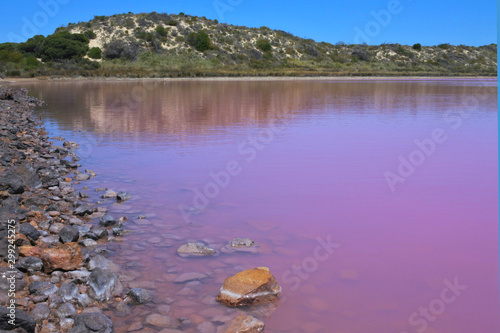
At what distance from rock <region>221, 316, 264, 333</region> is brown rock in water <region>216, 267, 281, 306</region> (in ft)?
0.95

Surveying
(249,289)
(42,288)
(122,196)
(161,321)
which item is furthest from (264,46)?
(161,321)

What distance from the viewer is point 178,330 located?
359 cm

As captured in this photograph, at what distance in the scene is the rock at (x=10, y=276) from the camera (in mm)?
Result: 3834

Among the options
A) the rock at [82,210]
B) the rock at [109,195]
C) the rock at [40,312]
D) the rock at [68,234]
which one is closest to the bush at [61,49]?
the rock at [109,195]

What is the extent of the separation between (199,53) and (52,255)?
66160 millimetres

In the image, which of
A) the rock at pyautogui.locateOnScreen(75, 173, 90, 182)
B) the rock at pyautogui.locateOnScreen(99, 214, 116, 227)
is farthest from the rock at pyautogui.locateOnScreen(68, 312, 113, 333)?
the rock at pyautogui.locateOnScreen(75, 173, 90, 182)

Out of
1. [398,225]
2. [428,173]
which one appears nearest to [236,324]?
[398,225]

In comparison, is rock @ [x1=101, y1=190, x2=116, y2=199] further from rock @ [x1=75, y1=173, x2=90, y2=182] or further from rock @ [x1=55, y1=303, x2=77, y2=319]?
rock @ [x1=55, y1=303, x2=77, y2=319]

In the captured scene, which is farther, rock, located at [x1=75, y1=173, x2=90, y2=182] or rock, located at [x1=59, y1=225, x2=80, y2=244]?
rock, located at [x1=75, y1=173, x2=90, y2=182]

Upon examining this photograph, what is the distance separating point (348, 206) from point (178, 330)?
338 cm

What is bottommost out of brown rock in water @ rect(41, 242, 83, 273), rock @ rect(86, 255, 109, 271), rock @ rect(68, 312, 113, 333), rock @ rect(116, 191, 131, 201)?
rock @ rect(68, 312, 113, 333)

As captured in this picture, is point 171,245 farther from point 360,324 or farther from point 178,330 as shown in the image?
point 360,324

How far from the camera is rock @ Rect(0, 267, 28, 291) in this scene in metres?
3.83

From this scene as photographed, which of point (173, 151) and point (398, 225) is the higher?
point (173, 151)
